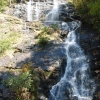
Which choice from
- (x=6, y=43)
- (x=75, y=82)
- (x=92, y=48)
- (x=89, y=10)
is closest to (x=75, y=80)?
(x=75, y=82)

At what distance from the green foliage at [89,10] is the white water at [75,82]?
249cm

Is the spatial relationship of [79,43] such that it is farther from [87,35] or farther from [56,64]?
[56,64]

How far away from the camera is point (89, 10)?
1811cm

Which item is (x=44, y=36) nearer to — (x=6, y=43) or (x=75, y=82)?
(x=6, y=43)

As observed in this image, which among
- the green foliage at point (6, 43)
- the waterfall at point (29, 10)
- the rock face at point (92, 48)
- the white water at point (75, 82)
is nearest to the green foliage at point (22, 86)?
the white water at point (75, 82)

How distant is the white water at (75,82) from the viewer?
1305cm

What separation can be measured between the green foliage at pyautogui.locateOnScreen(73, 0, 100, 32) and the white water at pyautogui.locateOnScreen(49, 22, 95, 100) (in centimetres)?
249

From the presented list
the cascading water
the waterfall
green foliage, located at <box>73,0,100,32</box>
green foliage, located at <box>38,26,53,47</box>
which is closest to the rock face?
green foliage, located at <box>73,0,100,32</box>

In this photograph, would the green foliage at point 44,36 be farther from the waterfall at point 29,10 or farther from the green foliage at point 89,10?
the waterfall at point 29,10

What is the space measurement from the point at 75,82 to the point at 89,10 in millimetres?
6464

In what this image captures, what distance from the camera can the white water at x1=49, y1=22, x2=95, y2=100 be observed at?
1305 centimetres

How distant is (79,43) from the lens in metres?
16.4

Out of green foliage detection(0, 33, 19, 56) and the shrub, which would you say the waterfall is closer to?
the shrub

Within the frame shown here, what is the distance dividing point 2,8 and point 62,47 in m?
7.84
